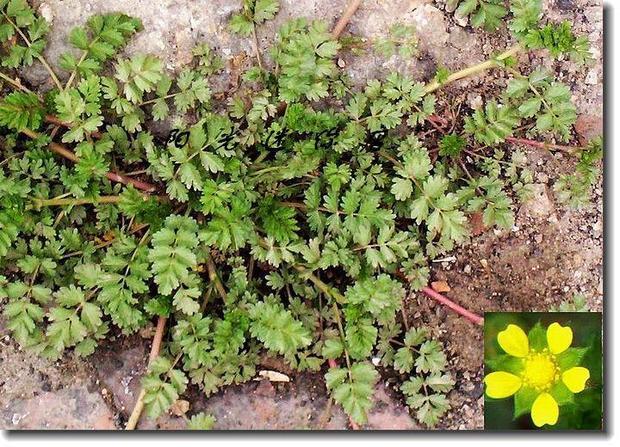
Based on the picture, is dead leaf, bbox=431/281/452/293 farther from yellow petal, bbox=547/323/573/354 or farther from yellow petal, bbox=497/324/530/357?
yellow petal, bbox=547/323/573/354

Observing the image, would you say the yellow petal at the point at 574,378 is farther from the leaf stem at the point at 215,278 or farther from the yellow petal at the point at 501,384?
the leaf stem at the point at 215,278

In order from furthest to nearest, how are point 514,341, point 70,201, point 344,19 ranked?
point 344,19 < point 514,341 < point 70,201

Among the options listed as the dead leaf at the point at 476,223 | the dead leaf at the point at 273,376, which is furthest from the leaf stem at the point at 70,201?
the dead leaf at the point at 476,223

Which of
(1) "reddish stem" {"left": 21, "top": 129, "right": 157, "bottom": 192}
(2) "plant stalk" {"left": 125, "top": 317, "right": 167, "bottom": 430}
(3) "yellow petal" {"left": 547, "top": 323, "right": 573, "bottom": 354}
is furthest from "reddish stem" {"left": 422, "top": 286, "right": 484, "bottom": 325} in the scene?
(1) "reddish stem" {"left": 21, "top": 129, "right": 157, "bottom": 192}

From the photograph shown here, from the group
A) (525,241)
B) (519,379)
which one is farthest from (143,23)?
(519,379)

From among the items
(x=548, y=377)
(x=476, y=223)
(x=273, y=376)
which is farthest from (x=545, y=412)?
(x=273, y=376)

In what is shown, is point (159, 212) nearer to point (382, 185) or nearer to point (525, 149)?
point (382, 185)

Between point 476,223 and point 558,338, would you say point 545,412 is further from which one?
point 476,223
